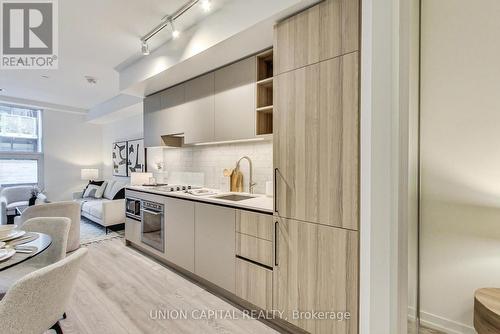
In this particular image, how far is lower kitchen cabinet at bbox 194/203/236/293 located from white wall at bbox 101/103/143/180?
10.5 ft

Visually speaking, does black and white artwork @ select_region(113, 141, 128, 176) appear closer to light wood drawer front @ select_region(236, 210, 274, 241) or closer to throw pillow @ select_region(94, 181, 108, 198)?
throw pillow @ select_region(94, 181, 108, 198)

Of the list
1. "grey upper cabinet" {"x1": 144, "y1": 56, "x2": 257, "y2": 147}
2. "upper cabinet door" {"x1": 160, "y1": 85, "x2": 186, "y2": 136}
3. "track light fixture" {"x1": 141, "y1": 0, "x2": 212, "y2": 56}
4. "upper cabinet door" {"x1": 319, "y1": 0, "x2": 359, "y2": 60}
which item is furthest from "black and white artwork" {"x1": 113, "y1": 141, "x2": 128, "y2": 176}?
"upper cabinet door" {"x1": 319, "y1": 0, "x2": 359, "y2": 60}

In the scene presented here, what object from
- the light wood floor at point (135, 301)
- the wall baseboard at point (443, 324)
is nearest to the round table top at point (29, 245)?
the light wood floor at point (135, 301)

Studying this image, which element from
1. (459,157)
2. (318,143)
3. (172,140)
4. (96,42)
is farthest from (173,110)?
(459,157)

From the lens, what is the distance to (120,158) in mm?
5699

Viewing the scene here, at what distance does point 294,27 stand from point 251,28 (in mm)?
370

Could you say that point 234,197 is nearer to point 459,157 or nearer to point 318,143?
point 318,143

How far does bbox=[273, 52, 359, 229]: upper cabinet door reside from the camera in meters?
1.48

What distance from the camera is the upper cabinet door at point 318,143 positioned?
4.85ft

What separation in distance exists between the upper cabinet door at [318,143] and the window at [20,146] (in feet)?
21.2

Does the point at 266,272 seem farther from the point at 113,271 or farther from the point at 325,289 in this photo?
the point at 113,271

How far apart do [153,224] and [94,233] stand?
197cm

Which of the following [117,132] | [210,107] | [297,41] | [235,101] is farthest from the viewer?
[117,132]

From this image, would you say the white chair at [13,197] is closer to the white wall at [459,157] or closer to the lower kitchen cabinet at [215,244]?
the lower kitchen cabinet at [215,244]
